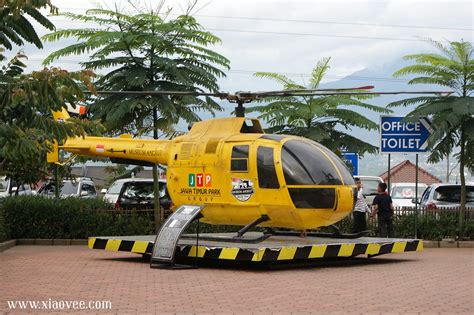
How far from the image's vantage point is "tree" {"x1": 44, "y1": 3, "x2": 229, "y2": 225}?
2381 centimetres

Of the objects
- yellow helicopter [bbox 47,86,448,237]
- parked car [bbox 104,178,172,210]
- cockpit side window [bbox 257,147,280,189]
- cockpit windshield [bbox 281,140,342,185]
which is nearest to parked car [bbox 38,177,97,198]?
parked car [bbox 104,178,172,210]

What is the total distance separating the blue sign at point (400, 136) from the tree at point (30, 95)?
35.2 ft

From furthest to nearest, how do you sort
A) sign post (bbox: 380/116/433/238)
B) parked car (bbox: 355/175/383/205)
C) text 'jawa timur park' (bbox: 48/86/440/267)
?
parked car (bbox: 355/175/383/205) → sign post (bbox: 380/116/433/238) → text 'jawa timur park' (bbox: 48/86/440/267)

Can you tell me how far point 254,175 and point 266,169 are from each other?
0.31 meters

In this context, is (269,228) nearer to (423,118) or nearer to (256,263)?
(256,263)

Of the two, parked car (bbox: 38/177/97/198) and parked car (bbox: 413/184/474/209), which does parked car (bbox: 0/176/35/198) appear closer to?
parked car (bbox: 38/177/97/198)

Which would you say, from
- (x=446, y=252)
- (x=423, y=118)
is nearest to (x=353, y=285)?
(x=446, y=252)

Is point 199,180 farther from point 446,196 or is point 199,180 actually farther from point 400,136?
point 446,196

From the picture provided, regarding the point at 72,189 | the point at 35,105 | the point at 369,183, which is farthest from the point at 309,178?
the point at 72,189

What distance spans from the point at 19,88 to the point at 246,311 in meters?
4.67

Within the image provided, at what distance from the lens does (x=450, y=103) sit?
79.0 ft

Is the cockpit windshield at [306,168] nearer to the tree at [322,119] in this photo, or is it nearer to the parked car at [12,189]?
the tree at [322,119]

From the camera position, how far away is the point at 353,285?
14.6 metres

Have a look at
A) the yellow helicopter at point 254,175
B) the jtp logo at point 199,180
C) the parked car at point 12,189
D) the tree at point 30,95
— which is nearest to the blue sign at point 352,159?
the yellow helicopter at point 254,175
